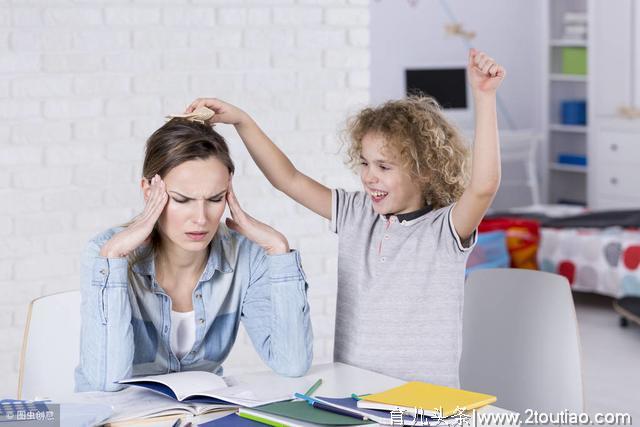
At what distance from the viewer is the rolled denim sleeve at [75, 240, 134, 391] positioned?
181 cm

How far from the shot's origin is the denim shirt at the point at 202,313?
182 centimetres

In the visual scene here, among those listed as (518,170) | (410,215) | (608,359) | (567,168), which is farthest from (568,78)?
(410,215)

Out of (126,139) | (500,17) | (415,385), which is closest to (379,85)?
(500,17)

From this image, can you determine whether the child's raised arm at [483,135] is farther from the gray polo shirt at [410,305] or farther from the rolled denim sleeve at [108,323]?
the rolled denim sleeve at [108,323]

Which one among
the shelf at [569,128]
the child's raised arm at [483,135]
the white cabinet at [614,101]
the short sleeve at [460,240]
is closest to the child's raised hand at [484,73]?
the child's raised arm at [483,135]

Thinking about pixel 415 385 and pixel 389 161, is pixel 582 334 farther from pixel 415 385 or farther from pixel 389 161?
pixel 415 385

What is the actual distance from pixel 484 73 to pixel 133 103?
5.10ft

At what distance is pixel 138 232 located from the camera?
1.85 m

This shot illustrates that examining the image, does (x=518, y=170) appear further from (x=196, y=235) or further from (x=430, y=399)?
(x=430, y=399)

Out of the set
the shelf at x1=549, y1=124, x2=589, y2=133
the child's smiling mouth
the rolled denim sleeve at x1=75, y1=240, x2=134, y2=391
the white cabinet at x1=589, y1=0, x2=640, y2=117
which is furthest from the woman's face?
the shelf at x1=549, y1=124, x2=589, y2=133

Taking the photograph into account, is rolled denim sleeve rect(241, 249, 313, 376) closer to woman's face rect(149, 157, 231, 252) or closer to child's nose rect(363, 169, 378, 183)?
woman's face rect(149, 157, 231, 252)

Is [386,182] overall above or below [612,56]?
below

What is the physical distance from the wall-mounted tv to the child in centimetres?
477

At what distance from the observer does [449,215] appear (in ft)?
6.73
